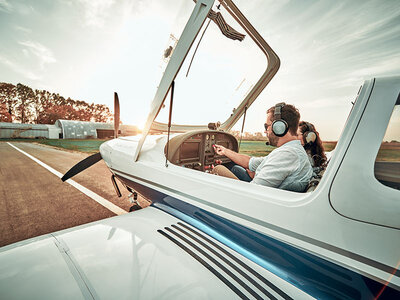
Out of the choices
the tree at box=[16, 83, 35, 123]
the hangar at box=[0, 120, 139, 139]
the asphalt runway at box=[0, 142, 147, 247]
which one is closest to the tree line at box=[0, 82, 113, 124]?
the tree at box=[16, 83, 35, 123]

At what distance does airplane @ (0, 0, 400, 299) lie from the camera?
2.33ft

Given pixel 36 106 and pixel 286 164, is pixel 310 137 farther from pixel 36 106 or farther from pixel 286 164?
pixel 36 106

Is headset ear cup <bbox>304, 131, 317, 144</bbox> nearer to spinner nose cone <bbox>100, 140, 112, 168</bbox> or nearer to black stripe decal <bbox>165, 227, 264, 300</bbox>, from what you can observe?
black stripe decal <bbox>165, 227, 264, 300</bbox>

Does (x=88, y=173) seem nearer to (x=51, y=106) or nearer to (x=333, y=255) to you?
(x=333, y=255)

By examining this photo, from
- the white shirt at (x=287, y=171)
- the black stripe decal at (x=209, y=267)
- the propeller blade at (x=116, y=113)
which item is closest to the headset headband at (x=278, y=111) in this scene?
the white shirt at (x=287, y=171)

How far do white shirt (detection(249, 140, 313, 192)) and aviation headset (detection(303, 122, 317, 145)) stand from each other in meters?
1.52

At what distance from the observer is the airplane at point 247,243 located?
71 cm

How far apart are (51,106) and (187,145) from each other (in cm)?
5782

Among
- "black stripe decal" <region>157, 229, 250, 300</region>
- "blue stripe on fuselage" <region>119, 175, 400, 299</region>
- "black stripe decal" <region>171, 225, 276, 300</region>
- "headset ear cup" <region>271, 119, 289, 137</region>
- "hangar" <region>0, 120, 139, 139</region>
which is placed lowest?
"hangar" <region>0, 120, 139, 139</region>

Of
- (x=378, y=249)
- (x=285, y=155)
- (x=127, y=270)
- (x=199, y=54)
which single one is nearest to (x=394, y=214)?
(x=378, y=249)

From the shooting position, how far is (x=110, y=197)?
3484mm

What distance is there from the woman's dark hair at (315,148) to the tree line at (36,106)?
5310cm

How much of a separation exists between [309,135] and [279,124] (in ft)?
4.87

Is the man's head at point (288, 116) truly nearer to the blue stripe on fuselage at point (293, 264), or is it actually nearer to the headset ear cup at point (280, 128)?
the headset ear cup at point (280, 128)
